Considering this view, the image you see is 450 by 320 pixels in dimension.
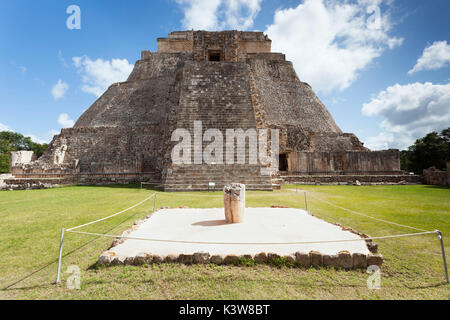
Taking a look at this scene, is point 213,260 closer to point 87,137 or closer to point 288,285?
point 288,285

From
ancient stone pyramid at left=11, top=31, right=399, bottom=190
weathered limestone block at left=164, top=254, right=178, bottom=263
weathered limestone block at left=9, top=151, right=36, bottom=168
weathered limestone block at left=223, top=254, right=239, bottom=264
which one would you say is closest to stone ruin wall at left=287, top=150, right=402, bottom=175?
ancient stone pyramid at left=11, top=31, right=399, bottom=190

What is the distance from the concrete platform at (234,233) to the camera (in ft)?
9.09

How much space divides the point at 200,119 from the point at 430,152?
77.4ft

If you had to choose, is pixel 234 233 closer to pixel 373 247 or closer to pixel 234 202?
pixel 234 202

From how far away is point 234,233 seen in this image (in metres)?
3.56

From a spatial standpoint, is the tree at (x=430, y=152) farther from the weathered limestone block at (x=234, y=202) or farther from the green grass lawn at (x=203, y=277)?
the weathered limestone block at (x=234, y=202)

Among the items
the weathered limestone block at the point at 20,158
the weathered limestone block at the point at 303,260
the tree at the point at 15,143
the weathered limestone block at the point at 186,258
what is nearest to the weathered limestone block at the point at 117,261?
the weathered limestone block at the point at 186,258

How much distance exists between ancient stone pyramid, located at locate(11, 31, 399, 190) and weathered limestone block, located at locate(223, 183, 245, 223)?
509 centimetres

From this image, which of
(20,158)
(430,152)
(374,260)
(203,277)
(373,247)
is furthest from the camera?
(430,152)

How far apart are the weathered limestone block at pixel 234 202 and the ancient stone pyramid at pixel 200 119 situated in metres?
→ 5.09

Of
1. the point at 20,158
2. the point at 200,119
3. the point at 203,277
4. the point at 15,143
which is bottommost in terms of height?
the point at 203,277

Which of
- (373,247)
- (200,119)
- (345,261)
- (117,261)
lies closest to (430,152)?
(200,119)
